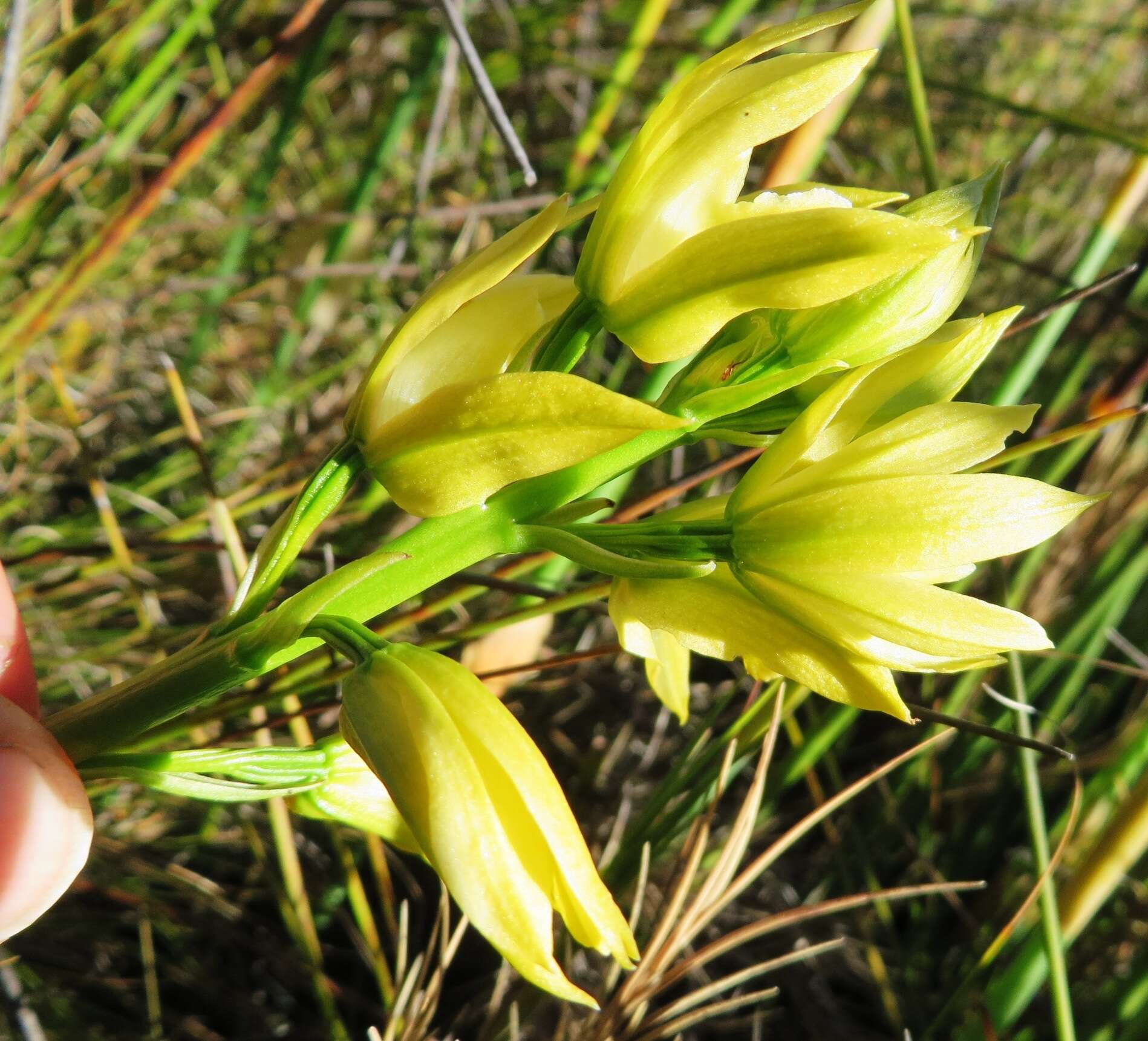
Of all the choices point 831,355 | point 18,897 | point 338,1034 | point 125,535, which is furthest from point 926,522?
point 125,535

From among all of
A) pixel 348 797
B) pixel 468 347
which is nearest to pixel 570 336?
pixel 468 347

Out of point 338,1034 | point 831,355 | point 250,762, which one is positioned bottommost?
point 338,1034

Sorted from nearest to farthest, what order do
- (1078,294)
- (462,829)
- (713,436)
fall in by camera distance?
(462,829) → (713,436) → (1078,294)

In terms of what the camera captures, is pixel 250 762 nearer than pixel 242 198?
Yes

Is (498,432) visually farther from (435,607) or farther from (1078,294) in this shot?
(1078,294)

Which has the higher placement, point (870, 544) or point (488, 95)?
point (488, 95)

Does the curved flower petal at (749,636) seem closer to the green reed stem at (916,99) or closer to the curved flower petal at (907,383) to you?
the curved flower petal at (907,383)

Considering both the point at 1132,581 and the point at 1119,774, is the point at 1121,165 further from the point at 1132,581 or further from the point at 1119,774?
the point at 1119,774
